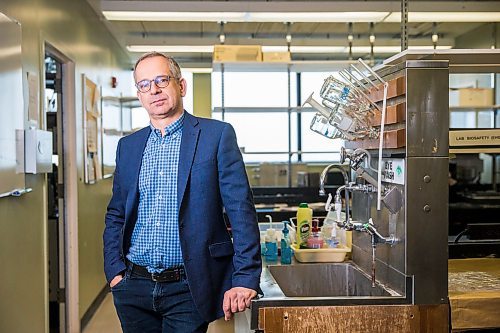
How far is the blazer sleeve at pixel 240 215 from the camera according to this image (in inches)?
65.2

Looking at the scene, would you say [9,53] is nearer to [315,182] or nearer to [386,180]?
[386,180]

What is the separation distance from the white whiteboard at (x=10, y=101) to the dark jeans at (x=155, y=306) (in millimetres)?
1000

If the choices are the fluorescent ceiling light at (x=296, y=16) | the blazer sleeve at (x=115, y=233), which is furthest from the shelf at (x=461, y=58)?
the fluorescent ceiling light at (x=296, y=16)

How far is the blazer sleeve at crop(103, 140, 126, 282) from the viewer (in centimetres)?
179

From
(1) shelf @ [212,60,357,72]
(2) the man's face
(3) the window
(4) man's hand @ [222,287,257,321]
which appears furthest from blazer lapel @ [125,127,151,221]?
(3) the window

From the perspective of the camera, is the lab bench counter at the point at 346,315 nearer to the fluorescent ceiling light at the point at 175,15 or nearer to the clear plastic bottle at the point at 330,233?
the clear plastic bottle at the point at 330,233

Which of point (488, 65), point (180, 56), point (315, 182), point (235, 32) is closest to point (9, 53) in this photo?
point (488, 65)

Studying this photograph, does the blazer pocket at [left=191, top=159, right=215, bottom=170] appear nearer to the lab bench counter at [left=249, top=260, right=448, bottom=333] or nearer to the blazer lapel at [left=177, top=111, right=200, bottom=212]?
the blazer lapel at [left=177, top=111, right=200, bottom=212]

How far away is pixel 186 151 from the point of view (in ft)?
5.60

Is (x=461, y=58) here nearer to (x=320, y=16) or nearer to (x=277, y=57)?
(x=320, y=16)

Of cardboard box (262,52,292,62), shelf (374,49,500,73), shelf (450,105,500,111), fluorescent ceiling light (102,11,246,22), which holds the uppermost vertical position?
fluorescent ceiling light (102,11,246,22)

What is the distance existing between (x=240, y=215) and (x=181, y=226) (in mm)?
178

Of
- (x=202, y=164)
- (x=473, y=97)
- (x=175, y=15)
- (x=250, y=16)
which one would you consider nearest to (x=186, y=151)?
(x=202, y=164)

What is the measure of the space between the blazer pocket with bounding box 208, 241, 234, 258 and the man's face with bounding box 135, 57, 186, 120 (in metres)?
0.43
